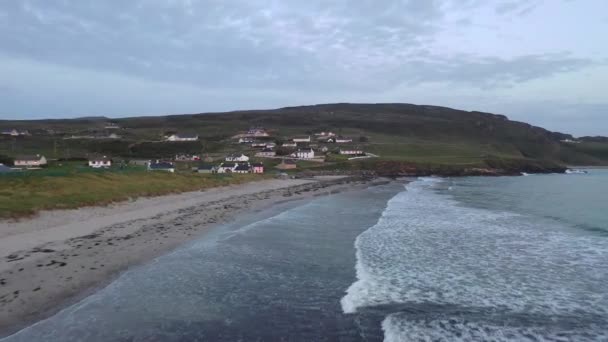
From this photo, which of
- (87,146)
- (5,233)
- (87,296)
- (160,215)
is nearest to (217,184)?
(160,215)

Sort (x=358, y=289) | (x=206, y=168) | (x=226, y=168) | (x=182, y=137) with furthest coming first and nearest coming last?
(x=182, y=137) → (x=226, y=168) → (x=206, y=168) → (x=358, y=289)

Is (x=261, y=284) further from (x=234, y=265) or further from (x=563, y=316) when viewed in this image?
(x=563, y=316)

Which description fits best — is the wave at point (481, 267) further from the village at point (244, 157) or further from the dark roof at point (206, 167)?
the dark roof at point (206, 167)

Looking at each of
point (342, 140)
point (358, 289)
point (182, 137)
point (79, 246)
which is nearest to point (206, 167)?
point (79, 246)

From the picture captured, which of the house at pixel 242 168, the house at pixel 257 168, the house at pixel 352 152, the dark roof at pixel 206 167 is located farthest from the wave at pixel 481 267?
the house at pixel 352 152

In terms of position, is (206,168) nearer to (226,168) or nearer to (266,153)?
(226,168)

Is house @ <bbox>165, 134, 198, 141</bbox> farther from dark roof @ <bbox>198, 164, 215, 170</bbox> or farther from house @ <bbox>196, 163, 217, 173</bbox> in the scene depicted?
house @ <bbox>196, 163, 217, 173</bbox>
